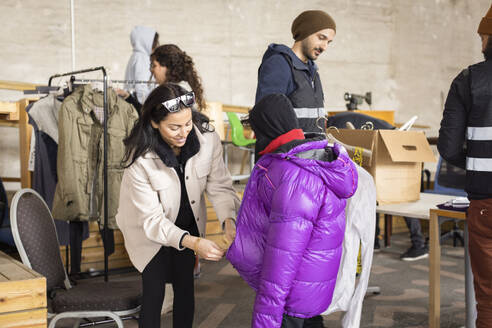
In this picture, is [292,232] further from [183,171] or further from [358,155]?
[358,155]

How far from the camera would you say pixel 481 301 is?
2.22m

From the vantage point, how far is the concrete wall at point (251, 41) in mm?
6570

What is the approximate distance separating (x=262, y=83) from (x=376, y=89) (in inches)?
237

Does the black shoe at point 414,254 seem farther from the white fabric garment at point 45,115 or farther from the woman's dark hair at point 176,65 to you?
the white fabric garment at point 45,115

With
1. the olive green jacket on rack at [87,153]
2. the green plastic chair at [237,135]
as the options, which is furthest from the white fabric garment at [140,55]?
the green plastic chair at [237,135]

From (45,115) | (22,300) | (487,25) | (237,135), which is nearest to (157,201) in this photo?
(22,300)

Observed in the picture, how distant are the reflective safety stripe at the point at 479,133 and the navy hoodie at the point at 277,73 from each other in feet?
3.00

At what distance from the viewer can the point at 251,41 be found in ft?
25.2

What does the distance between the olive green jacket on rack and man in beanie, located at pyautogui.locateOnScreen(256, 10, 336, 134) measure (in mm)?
1352

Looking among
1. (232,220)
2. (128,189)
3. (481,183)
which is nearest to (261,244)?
(232,220)

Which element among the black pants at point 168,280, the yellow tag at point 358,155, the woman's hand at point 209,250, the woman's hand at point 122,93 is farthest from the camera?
the woman's hand at point 122,93

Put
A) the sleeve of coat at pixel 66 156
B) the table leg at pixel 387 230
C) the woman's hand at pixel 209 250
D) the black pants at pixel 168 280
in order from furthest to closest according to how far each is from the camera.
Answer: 1. the table leg at pixel 387 230
2. the sleeve of coat at pixel 66 156
3. the black pants at pixel 168 280
4. the woman's hand at pixel 209 250

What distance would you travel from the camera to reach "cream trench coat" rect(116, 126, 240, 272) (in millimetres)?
2039

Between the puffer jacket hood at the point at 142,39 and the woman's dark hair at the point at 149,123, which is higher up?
the puffer jacket hood at the point at 142,39
